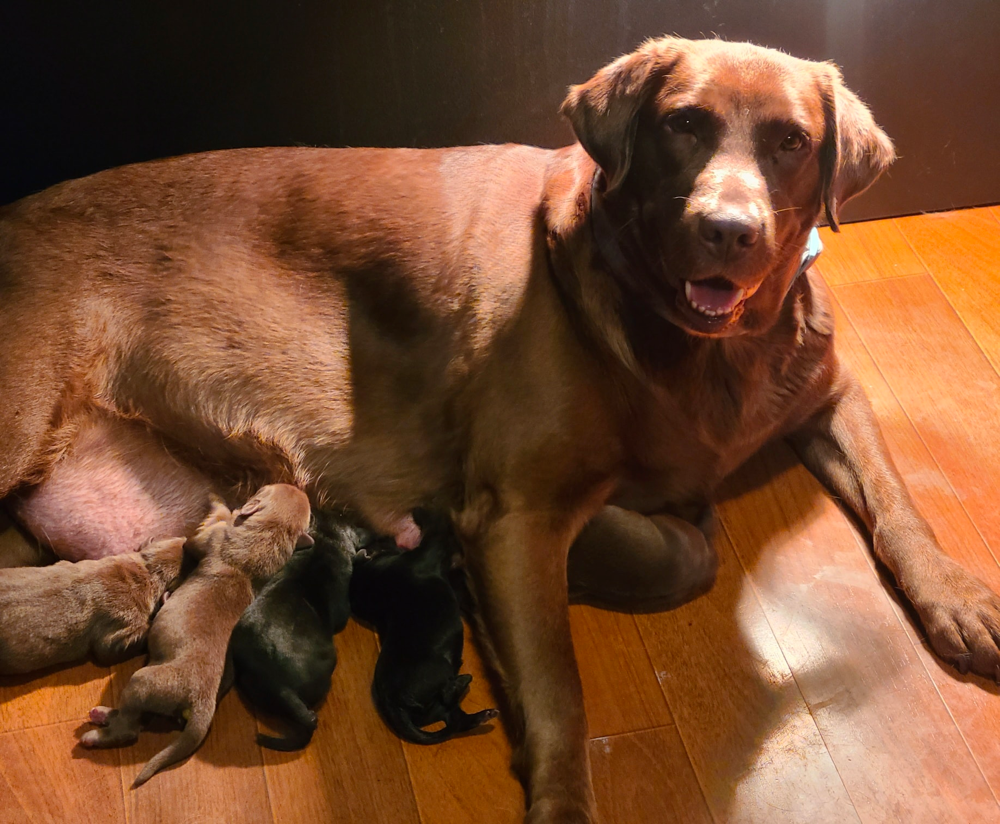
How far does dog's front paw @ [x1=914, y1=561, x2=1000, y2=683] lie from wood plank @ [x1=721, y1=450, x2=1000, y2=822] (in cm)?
8

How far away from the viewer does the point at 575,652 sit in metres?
2.45

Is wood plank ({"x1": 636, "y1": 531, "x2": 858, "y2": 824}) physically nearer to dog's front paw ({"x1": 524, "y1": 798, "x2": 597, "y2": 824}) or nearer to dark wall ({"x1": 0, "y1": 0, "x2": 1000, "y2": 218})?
dog's front paw ({"x1": 524, "y1": 798, "x2": 597, "y2": 824})

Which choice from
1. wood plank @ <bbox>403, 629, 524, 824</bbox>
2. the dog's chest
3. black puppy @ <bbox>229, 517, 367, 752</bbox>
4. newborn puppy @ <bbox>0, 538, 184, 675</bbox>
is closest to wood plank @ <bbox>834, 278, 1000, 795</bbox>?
the dog's chest

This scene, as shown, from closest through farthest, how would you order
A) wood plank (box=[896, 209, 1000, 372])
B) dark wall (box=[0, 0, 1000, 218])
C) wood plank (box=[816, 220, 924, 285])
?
1. dark wall (box=[0, 0, 1000, 218])
2. wood plank (box=[896, 209, 1000, 372])
3. wood plank (box=[816, 220, 924, 285])

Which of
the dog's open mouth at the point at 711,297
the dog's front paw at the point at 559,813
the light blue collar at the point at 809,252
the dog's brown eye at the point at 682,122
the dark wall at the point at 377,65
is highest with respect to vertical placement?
the dog's brown eye at the point at 682,122

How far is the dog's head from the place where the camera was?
2131 millimetres

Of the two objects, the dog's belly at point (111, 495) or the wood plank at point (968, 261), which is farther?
the wood plank at point (968, 261)

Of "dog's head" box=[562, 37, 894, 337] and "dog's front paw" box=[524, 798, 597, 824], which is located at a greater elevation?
"dog's head" box=[562, 37, 894, 337]

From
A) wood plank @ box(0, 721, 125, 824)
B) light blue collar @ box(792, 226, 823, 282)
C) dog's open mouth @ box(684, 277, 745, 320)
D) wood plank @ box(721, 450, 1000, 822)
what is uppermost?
dog's open mouth @ box(684, 277, 745, 320)

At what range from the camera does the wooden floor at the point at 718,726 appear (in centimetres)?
221

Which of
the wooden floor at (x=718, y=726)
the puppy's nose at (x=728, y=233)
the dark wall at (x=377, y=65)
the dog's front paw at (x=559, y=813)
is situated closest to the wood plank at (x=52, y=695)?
the wooden floor at (x=718, y=726)

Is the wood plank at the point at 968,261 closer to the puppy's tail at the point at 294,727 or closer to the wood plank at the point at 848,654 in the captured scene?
the wood plank at the point at 848,654

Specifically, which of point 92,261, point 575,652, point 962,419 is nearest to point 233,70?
point 92,261

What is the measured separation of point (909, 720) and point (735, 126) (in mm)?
1357
